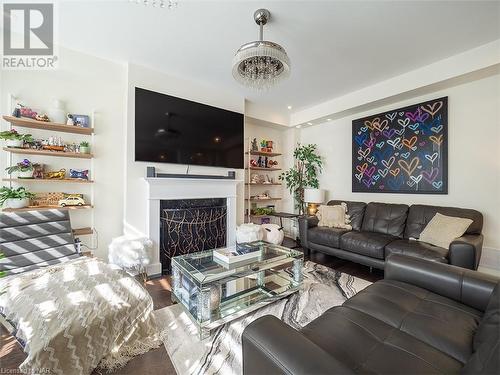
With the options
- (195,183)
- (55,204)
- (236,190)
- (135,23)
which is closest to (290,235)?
(236,190)

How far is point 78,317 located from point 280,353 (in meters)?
1.20

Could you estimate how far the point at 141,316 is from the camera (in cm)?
153

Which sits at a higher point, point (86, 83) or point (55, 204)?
point (86, 83)

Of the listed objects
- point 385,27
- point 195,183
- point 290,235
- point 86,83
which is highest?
point 385,27

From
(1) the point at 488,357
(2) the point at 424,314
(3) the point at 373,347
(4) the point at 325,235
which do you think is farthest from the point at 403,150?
(1) the point at 488,357

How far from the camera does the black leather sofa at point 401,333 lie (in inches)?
29.4

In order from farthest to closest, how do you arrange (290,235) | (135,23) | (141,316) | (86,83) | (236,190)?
(290,235) → (236,190) → (86,83) → (135,23) → (141,316)

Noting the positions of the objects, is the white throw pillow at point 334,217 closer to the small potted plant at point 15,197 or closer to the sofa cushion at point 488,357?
the sofa cushion at point 488,357

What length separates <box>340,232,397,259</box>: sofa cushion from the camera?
102 inches

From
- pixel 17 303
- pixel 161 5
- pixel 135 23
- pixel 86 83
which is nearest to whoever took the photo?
pixel 17 303

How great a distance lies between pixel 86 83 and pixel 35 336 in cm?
281

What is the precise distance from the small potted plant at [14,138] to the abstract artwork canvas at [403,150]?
4550 millimetres

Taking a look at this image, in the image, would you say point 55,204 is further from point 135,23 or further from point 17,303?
point 135,23

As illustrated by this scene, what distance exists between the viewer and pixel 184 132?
10.5 ft
